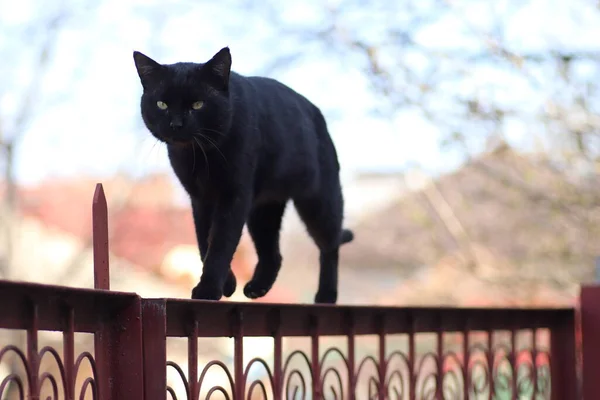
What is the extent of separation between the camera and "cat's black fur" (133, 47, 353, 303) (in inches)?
85.4

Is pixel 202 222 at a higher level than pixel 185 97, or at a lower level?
lower

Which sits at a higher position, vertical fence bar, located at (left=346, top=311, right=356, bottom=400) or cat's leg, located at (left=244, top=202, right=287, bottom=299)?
cat's leg, located at (left=244, top=202, right=287, bottom=299)

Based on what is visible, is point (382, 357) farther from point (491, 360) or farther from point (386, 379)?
point (491, 360)

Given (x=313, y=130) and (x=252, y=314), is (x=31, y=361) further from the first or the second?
(x=313, y=130)

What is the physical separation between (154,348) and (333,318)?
817 mm

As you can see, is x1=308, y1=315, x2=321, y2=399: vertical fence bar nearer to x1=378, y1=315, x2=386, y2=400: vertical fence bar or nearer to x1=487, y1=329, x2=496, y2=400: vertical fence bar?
x1=378, y1=315, x2=386, y2=400: vertical fence bar

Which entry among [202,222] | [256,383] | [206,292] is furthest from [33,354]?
[202,222]

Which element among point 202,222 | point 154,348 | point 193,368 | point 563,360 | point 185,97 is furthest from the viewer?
point 563,360

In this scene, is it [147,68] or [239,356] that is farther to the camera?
[147,68]

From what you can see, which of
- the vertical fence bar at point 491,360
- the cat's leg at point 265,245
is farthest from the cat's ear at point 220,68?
the vertical fence bar at point 491,360

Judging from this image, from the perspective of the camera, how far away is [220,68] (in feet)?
7.16

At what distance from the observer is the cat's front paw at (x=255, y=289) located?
9.02ft

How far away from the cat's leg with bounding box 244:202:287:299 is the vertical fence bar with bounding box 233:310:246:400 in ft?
3.26

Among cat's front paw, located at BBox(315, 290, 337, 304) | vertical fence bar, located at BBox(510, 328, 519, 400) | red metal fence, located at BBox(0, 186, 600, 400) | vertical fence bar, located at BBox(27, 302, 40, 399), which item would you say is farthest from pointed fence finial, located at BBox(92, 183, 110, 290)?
vertical fence bar, located at BBox(510, 328, 519, 400)
